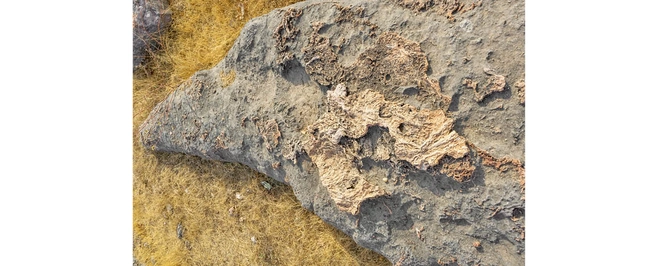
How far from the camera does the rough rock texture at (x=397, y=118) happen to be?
5.21 feet

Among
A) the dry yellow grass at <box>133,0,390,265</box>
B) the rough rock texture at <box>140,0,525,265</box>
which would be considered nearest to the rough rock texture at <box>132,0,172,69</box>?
the dry yellow grass at <box>133,0,390,265</box>

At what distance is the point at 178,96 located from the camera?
99.7 inches

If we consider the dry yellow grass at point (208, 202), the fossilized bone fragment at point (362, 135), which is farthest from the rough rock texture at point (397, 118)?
the dry yellow grass at point (208, 202)

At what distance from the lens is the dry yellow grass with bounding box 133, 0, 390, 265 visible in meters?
2.53

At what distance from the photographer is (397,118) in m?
1.70

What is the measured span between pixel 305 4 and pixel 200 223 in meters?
1.57

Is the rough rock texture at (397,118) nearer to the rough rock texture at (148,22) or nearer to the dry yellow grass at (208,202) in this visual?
the dry yellow grass at (208,202)

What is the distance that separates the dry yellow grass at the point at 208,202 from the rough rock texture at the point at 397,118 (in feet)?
1.45

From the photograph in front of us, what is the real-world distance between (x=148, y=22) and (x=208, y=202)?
1.21 meters

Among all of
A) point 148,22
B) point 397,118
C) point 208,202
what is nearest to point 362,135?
point 397,118

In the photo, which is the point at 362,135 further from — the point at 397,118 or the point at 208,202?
the point at 208,202

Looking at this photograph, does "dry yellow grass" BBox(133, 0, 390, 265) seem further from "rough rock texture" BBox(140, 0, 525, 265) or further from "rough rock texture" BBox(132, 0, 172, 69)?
"rough rock texture" BBox(140, 0, 525, 265)

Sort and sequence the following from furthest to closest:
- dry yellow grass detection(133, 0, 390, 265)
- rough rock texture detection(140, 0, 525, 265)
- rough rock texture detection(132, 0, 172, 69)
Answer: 1. rough rock texture detection(132, 0, 172, 69)
2. dry yellow grass detection(133, 0, 390, 265)
3. rough rock texture detection(140, 0, 525, 265)

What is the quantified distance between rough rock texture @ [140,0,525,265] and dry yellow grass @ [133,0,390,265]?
1.45 ft
